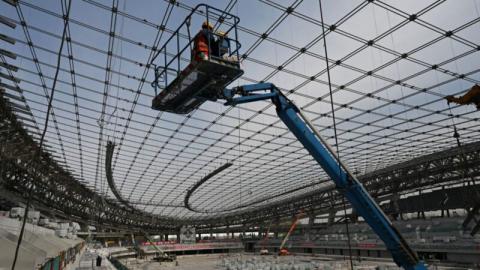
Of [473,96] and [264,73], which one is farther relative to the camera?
[264,73]

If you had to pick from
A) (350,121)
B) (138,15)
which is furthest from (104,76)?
(350,121)

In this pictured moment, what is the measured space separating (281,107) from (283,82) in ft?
28.6

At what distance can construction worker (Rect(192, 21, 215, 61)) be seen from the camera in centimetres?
1030

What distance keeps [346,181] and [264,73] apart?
32.5ft

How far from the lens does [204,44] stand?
35.1 feet

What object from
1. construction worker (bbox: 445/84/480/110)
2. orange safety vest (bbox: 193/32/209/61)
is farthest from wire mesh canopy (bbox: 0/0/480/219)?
orange safety vest (bbox: 193/32/209/61)

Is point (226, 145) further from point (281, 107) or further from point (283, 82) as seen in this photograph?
point (281, 107)

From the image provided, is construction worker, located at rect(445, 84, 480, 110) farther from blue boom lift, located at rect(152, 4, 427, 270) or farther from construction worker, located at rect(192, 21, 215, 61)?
construction worker, located at rect(192, 21, 215, 61)

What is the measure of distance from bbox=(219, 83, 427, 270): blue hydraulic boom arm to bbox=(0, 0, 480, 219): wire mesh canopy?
6.41 ft

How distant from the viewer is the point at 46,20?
650 inches

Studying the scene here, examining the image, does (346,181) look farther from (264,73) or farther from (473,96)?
(264,73)

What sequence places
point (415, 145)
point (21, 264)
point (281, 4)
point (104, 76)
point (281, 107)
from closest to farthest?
1. point (21, 264)
2. point (281, 107)
3. point (281, 4)
4. point (104, 76)
5. point (415, 145)

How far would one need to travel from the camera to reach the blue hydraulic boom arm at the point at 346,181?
41.3 ft

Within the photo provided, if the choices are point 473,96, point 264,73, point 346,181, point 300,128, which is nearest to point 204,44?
point 300,128
